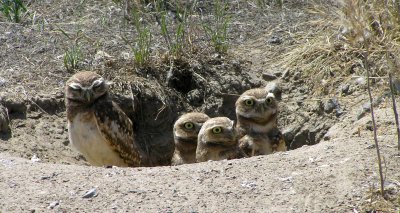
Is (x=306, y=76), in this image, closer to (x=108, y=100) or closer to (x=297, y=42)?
(x=297, y=42)

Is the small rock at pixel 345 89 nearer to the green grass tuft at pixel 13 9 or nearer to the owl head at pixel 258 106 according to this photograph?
the owl head at pixel 258 106

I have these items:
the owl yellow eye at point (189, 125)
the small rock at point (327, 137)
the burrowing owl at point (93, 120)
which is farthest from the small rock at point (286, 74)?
the burrowing owl at point (93, 120)

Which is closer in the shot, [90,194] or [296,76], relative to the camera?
[90,194]

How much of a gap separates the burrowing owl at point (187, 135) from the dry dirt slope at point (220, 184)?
7.73ft

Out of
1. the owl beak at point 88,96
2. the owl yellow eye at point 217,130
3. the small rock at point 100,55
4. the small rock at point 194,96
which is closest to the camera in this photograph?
the owl yellow eye at point 217,130

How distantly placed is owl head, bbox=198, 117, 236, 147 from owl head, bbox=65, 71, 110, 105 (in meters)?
1.15

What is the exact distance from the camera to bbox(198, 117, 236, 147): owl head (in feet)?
26.2

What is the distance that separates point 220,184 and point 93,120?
2851mm

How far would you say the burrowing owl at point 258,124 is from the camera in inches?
332

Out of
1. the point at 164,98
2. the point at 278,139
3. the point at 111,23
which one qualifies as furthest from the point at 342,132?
the point at 111,23

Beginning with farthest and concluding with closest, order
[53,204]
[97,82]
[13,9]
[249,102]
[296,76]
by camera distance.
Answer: [13,9] → [296,76] → [249,102] → [97,82] → [53,204]

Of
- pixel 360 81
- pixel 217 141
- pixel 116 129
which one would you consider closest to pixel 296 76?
pixel 360 81

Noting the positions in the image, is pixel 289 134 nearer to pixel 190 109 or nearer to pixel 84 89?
pixel 190 109

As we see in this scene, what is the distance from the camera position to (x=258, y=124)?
8578mm
